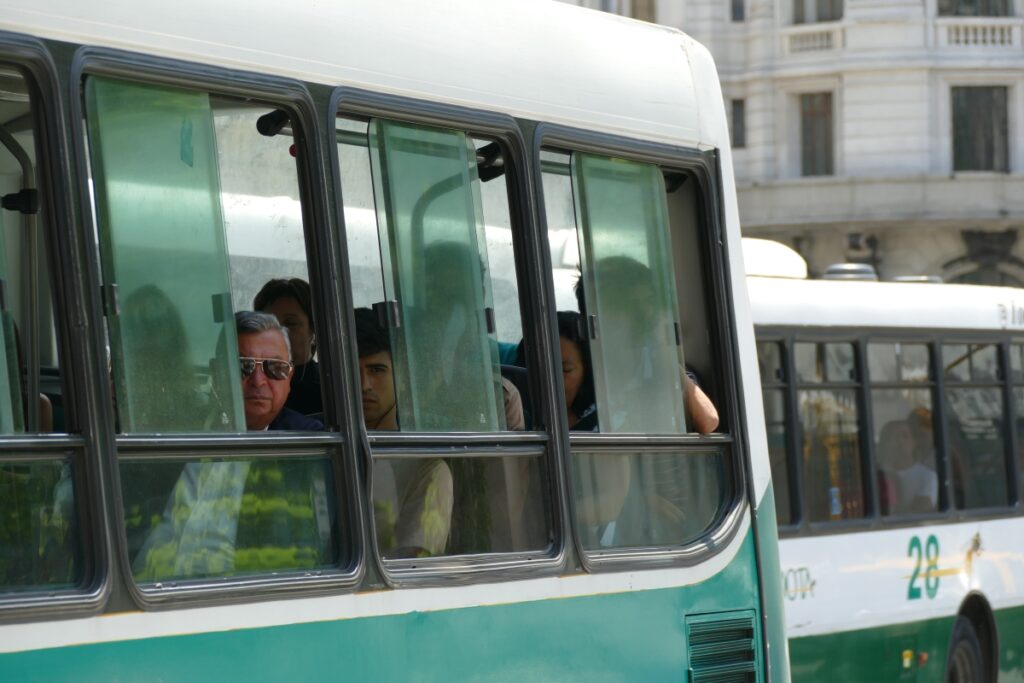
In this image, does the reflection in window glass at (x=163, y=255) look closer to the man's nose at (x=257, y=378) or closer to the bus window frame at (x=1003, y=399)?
the man's nose at (x=257, y=378)

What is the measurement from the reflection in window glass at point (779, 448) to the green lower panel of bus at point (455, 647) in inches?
189

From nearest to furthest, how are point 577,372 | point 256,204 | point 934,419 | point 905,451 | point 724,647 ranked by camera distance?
point 256,204 → point 577,372 → point 724,647 → point 905,451 → point 934,419

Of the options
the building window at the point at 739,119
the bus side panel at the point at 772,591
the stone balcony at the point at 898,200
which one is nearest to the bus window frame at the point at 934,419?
the bus side panel at the point at 772,591

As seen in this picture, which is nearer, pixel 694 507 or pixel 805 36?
pixel 694 507

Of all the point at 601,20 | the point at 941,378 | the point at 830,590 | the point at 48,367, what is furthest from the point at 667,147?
the point at 941,378

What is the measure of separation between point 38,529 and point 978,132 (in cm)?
3282

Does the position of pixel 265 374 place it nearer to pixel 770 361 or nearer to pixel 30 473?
pixel 30 473

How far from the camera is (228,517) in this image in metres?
3.99

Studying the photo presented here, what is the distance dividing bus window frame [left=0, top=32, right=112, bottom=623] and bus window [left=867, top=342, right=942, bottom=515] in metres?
8.02

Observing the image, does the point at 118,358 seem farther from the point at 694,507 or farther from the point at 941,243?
the point at 941,243

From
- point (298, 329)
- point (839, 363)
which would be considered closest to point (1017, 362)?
point (839, 363)

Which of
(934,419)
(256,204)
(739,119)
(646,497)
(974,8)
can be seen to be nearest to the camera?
(256,204)

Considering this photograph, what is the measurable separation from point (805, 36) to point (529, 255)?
31143mm

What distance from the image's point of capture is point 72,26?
373 cm
